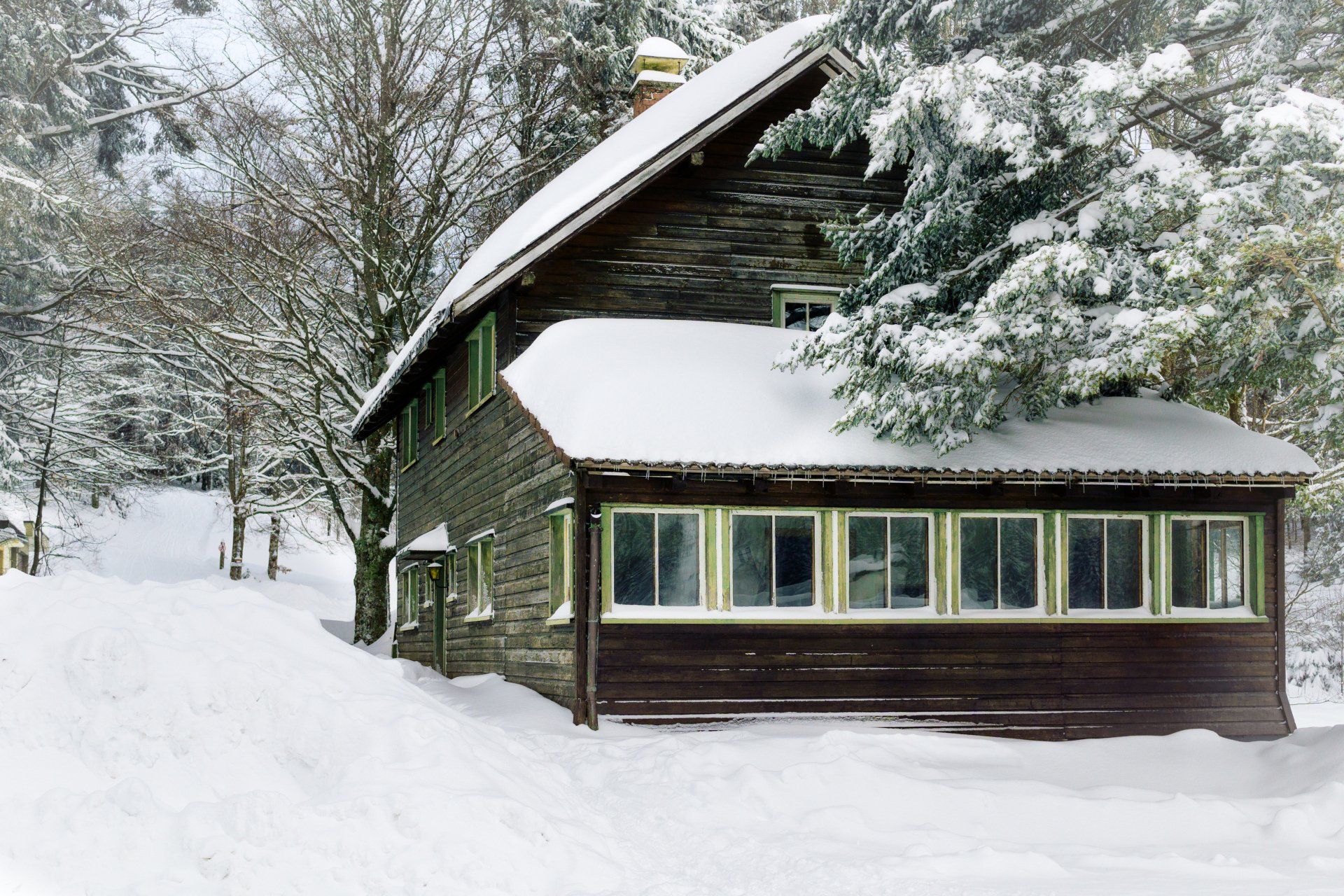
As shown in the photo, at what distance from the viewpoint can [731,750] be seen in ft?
39.2

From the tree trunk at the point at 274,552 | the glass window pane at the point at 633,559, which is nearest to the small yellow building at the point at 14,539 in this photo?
the tree trunk at the point at 274,552

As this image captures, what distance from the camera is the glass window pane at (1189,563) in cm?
1582

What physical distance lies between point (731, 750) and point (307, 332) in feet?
56.0

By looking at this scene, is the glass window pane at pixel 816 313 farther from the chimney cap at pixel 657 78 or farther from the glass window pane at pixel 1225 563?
the chimney cap at pixel 657 78

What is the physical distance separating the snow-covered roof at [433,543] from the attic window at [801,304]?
7674mm

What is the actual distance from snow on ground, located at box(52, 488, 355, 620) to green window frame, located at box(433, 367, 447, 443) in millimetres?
22778

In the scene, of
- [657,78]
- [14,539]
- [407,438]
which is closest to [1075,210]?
[657,78]

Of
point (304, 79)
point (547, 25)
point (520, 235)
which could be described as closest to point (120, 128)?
point (304, 79)

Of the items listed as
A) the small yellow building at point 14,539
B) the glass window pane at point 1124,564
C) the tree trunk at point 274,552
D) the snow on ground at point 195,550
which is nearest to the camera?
the glass window pane at point 1124,564

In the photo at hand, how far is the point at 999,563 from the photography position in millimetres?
15375

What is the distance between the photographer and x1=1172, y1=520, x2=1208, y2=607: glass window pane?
1582 cm

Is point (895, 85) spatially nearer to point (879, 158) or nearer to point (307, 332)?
point (879, 158)

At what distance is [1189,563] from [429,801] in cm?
1124

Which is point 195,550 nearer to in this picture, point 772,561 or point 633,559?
point 633,559
